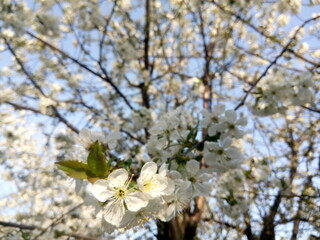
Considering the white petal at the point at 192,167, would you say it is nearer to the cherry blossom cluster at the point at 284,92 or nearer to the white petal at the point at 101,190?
the white petal at the point at 101,190

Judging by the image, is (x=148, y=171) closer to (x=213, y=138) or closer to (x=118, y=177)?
(x=118, y=177)

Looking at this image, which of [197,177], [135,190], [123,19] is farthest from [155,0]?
[135,190]

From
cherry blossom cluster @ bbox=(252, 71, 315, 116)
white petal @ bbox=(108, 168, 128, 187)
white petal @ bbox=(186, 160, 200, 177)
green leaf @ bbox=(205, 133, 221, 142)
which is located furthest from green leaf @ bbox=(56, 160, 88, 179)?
cherry blossom cluster @ bbox=(252, 71, 315, 116)

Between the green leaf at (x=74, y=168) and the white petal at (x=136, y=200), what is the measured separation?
189 millimetres

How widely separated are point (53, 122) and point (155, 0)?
8.54ft

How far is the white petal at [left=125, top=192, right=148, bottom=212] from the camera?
41.1 inches

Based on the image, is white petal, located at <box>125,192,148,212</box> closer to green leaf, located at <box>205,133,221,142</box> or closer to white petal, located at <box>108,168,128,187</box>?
white petal, located at <box>108,168,128,187</box>

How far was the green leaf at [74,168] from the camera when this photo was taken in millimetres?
1087

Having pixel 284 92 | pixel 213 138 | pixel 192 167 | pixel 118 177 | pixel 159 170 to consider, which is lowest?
pixel 118 177

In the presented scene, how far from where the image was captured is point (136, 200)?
3.52ft

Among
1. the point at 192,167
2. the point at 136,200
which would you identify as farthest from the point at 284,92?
the point at 136,200

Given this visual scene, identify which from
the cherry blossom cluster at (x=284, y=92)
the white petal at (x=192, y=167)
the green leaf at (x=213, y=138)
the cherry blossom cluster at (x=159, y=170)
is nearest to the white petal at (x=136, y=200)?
the cherry blossom cluster at (x=159, y=170)

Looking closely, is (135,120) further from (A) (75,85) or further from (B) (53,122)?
(A) (75,85)

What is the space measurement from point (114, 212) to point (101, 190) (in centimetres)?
11
